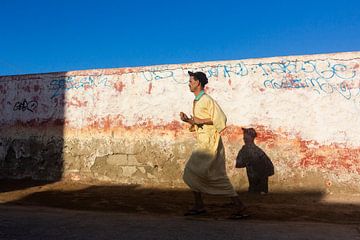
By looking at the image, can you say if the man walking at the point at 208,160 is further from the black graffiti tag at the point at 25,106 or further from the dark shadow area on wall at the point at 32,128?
the black graffiti tag at the point at 25,106

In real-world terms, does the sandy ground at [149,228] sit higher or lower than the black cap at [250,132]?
lower

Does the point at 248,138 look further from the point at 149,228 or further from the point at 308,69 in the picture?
the point at 149,228

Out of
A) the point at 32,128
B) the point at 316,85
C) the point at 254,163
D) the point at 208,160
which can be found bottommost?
the point at 254,163

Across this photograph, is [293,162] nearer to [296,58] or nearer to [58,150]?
[296,58]

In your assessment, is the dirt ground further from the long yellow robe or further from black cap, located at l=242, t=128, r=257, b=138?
black cap, located at l=242, t=128, r=257, b=138

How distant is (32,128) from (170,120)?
3.16 m

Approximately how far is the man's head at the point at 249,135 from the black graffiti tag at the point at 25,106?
452 cm

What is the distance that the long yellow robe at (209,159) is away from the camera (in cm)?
479

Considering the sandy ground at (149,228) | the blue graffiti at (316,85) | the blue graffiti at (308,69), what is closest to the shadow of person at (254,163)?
the blue graffiti at (316,85)

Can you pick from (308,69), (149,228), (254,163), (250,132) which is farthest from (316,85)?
(149,228)

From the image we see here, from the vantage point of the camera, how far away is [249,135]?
6953mm

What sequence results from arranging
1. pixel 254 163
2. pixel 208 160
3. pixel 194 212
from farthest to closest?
1. pixel 254 163
2. pixel 194 212
3. pixel 208 160

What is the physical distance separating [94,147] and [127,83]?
1439 mm

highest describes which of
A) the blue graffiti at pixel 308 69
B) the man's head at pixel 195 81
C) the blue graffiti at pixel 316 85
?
the blue graffiti at pixel 308 69
